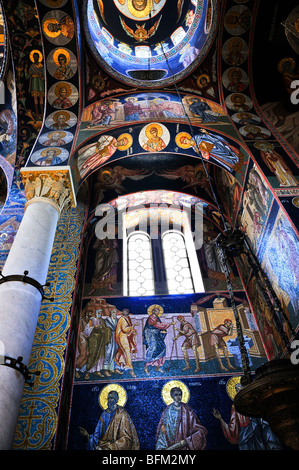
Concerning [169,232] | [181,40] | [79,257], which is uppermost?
[181,40]

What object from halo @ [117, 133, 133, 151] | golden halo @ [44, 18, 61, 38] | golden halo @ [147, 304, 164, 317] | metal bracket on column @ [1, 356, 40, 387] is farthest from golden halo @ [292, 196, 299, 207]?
golden halo @ [44, 18, 61, 38]

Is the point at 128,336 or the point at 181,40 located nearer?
the point at 128,336

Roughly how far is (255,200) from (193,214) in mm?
2719

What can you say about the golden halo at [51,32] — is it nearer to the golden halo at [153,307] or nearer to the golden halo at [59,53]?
the golden halo at [59,53]

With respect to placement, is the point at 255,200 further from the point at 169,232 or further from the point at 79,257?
the point at 79,257

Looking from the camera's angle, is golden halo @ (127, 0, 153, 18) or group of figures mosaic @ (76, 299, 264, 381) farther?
golden halo @ (127, 0, 153, 18)

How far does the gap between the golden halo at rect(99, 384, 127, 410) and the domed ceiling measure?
269 inches

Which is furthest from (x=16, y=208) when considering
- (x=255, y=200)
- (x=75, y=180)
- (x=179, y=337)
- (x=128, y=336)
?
(x=255, y=200)

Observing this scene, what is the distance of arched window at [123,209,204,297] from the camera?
8.32 m

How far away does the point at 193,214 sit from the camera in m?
9.99

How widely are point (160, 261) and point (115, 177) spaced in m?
2.57

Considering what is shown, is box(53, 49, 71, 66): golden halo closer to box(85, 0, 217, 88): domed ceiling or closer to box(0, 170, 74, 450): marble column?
box(85, 0, 217, 88): domed ceiling

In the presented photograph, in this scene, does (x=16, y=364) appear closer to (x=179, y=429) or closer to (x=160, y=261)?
(x=179, y=429)

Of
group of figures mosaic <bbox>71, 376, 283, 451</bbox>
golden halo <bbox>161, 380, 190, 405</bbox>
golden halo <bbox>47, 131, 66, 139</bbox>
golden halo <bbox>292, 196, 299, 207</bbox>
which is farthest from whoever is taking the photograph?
golden halo <bbox>47, 131, 66, 139</bbox>
